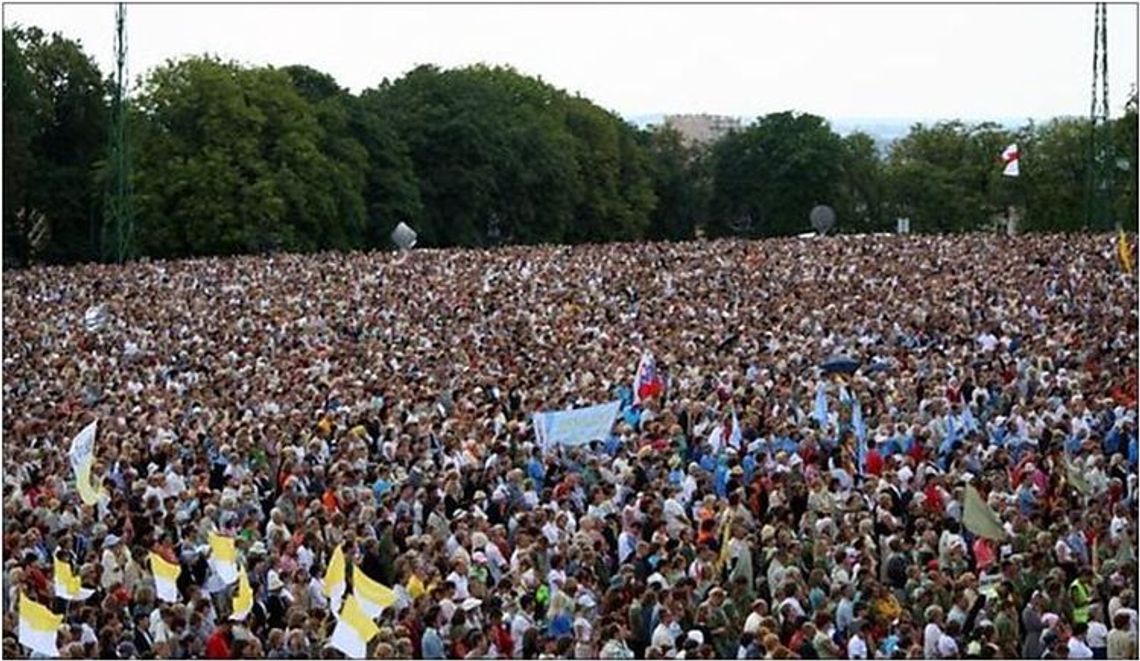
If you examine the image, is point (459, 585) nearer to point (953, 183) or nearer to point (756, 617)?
point (756, 617)

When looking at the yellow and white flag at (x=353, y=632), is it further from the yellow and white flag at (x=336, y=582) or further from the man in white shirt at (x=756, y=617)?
the man in white shirt at (x=756, y=617)

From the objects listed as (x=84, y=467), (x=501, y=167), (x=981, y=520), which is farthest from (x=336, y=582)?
(x=501, y=167)

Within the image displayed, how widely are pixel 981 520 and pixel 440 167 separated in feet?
191

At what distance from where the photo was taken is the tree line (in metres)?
59.5

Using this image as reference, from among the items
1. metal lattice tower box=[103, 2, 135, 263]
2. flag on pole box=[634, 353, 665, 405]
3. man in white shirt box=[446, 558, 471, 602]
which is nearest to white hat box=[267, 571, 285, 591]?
man in white shirt box=[446, 558, 471, 602]

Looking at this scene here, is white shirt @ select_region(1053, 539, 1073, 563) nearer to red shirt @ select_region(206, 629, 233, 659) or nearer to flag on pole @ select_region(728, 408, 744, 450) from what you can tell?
flag on pole @ select_region(728, 408, 744, 450)

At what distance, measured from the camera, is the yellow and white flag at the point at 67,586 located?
11484mm

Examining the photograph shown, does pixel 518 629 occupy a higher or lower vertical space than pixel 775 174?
lower

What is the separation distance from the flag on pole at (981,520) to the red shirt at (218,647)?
16.6 ft

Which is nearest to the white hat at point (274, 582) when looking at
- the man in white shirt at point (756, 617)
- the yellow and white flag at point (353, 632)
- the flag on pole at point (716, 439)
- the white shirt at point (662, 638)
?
the yellow and white flag at point (353, 632)

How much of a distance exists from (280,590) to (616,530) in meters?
2.56

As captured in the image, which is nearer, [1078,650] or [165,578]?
[1078,650]

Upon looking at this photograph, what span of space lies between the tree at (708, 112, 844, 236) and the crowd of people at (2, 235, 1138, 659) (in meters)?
49.9

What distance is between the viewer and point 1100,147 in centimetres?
6253
